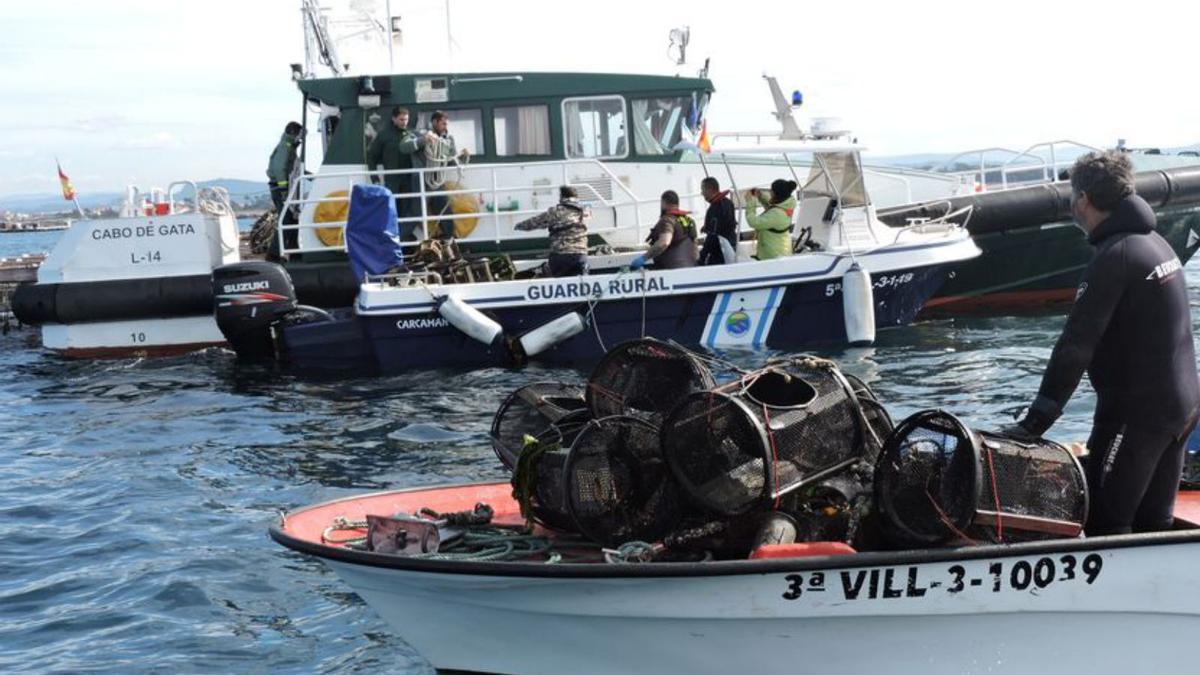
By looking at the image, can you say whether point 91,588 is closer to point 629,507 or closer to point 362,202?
point 629,507

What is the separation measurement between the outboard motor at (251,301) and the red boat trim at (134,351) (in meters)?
1.56

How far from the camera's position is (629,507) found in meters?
5.60

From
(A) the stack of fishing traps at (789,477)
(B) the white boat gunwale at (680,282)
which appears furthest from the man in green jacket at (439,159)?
(A) the stack of fishing traps at (789,477)

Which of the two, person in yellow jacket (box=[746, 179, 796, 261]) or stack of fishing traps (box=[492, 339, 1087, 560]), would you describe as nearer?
stack of fishing traps (box=[492, 339, 1087, 560])

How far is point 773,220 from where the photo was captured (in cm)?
1376

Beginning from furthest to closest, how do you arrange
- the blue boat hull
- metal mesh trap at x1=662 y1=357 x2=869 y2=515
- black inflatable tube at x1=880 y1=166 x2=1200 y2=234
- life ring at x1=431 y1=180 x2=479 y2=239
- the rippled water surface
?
black inflatable tube at x1=880 y1=166 x2=1200 y2=234
life ring at x1=431 y1=180 x2=479 y2=239
the blue boat hull
the rippled water surface
metal mesh trap at x1=662 y1=357 x2=869 y2=515

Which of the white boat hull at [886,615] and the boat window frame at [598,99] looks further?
the boat window frame at [598,99]

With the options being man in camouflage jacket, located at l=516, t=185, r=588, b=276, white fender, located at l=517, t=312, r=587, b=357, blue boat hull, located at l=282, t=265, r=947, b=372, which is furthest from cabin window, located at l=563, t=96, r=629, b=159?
white fender, located at l=517, t=312, r=587, b=357

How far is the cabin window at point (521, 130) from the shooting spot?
16.0 m

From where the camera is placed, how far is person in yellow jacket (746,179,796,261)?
45.1ft

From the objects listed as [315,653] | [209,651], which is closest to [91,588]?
[209,651]

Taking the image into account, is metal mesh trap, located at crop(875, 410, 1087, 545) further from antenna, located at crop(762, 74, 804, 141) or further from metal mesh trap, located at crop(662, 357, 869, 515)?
antenna, located at crop(762, 74, 804, 141)

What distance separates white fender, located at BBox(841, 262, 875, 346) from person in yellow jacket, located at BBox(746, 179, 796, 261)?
2.52 feet

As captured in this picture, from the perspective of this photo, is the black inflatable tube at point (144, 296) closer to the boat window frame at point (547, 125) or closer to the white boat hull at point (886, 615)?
the boat window frame at point (547, 125)
